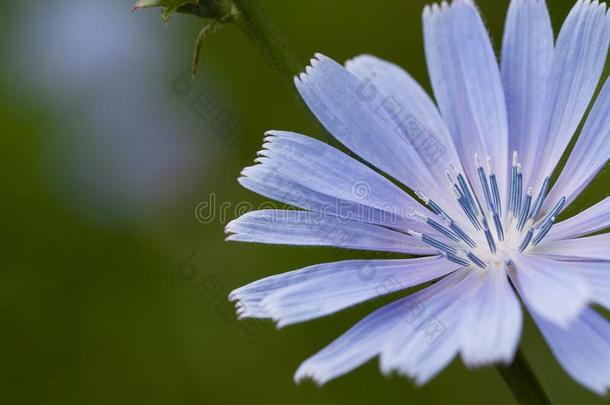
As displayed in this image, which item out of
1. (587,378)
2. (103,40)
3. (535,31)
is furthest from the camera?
(103,40)

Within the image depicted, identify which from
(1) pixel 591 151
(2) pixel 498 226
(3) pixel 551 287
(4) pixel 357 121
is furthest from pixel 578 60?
(3) pixel 551 287

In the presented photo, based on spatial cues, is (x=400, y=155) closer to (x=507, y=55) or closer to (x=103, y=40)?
(x=507, y=55)

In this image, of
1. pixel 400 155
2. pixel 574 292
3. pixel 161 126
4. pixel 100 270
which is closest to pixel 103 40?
pixel 161 126

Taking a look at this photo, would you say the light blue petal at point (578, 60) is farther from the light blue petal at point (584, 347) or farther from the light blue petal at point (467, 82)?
the light blue petal at point (584, 347)

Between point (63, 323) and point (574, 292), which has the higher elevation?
point (63, 323)

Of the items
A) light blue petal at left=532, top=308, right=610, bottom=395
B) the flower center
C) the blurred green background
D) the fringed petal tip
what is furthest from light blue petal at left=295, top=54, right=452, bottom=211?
the blurred green background

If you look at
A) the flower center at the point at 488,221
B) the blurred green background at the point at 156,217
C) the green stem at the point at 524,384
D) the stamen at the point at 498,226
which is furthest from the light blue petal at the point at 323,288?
the blurred green background at the point at 156,217

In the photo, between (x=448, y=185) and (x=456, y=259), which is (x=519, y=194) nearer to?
(x=448, y=185)
